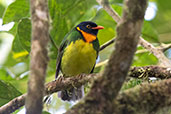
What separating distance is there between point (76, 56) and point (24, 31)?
84cm

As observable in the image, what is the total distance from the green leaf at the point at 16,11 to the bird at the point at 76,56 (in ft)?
2.67

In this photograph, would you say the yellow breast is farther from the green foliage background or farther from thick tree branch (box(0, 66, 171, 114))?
thick tree branch (box(0, 66, 171, 114))

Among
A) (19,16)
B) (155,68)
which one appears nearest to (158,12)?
(19,16)

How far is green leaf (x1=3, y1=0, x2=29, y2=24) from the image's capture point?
4738 millimetres

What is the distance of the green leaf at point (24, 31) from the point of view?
4.35 m

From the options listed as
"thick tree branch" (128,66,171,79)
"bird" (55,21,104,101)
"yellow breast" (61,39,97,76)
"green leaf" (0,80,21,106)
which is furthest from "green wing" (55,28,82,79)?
"thick tree branch" (128,66,171,79)

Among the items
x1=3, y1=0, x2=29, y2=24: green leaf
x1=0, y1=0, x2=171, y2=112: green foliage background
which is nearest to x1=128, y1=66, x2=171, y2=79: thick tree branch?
x1=0, y1=0, x2=171, y2=112: green foliage background

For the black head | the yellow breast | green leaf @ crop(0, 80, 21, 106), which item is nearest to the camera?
green leaf @ crop(0, 80, 21, 106)

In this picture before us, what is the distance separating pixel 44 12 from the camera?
196 centimetres

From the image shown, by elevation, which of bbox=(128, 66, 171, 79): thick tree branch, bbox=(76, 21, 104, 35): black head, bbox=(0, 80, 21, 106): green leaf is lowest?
bbox=(76, 21, 104, 35): black head

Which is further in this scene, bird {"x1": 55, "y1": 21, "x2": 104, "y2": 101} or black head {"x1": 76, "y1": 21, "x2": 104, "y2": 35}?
black head {"x1": 76, "y1": 21, "x2": 104, "y2": 35}

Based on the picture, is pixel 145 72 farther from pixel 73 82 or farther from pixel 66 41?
pixel 66 41

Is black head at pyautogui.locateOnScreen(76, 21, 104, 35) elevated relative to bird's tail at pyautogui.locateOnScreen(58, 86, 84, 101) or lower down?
elevated

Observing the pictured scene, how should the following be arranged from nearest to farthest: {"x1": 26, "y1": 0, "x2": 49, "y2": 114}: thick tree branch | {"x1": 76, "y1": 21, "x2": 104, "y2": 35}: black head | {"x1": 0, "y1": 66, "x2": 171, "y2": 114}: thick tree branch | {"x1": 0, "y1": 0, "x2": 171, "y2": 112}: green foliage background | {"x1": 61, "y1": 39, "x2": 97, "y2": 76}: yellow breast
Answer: {"x1": 26, "y1": 0, "x2": 49, "y2": 114}: thick tree branch, {"x1": 0, "y1": 66, "x2": 171, "y2": 114}: thick tree branch, {"x1": 61, "y1": 39, "x2": 97, "y2": 76}: yellow breast, {"x1": 0, "y1": 0, "x2": 171, "y2": 112}: green foliage background, {"x1": 76, "y1": 21, "x2": 104, "y2": 35}: black head
